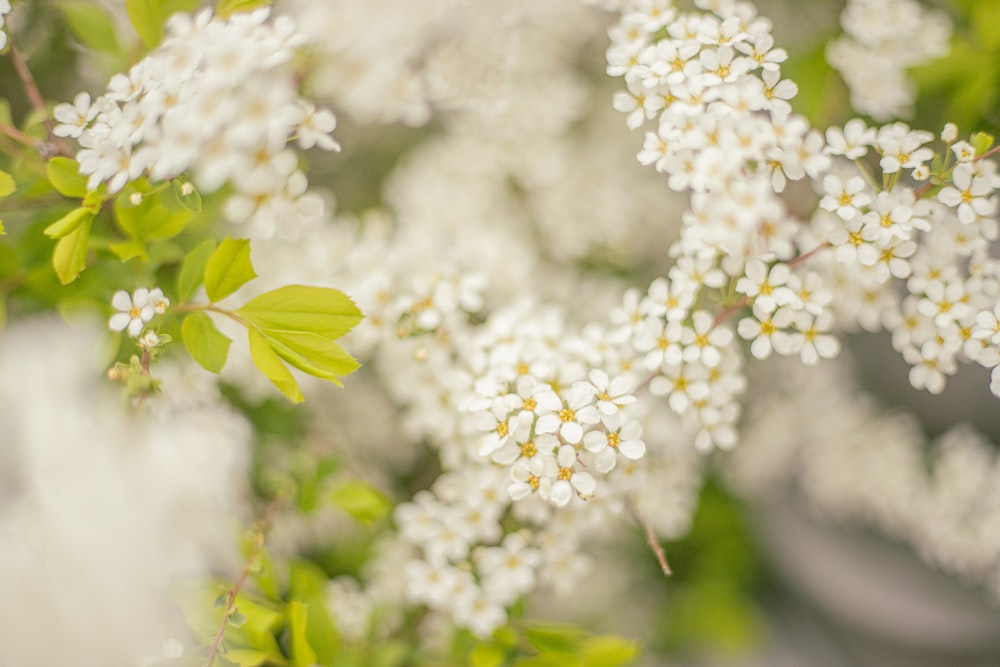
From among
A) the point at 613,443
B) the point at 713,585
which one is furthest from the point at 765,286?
the point at 713,585

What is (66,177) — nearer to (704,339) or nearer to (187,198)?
(187,198)

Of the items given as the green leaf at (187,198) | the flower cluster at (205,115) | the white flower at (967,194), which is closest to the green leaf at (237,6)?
the flower cluster at (205,115)

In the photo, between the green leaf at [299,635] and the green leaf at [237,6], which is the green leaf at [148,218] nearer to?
the green leaf at [237,6]

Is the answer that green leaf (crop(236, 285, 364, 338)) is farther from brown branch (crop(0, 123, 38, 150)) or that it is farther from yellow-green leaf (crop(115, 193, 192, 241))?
brown branch (crop(0, 123, 38, 150))

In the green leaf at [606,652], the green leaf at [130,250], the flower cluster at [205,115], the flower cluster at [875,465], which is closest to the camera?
the flower cluster at [205,115]

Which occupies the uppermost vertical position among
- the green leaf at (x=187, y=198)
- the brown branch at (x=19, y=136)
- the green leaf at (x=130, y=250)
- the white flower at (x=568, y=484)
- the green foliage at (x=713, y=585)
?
the brown branch at (x=19, y=136)

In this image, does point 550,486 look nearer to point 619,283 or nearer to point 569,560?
point 569,560
